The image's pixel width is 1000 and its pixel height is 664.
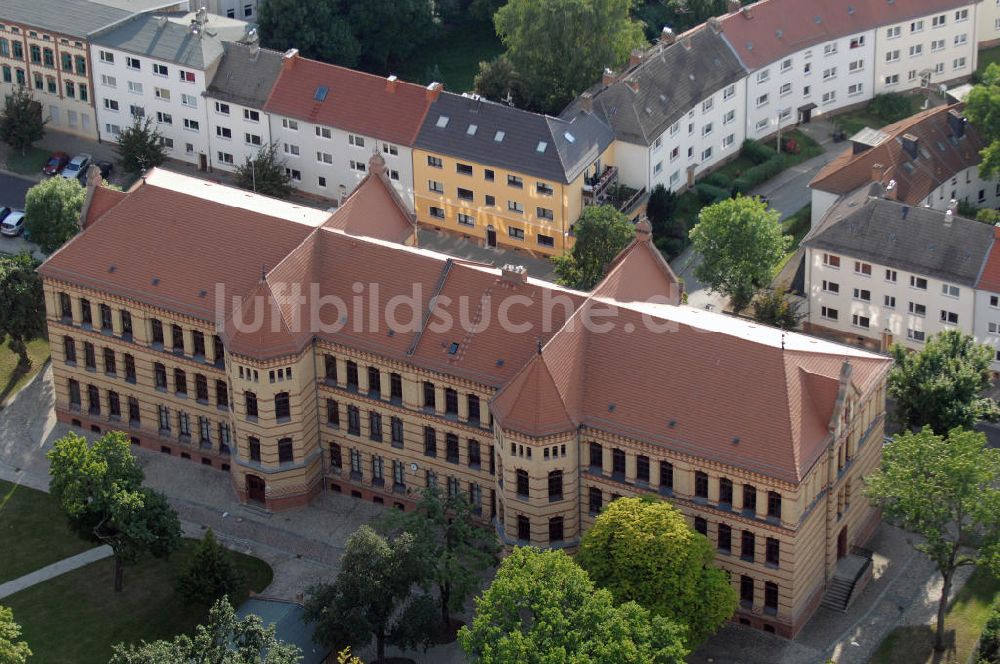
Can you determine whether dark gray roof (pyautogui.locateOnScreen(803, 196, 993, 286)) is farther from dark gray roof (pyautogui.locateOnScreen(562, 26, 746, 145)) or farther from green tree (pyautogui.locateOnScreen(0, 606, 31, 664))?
green tree (pyautogui.locateOnScreen(0, 606, 31, 664))

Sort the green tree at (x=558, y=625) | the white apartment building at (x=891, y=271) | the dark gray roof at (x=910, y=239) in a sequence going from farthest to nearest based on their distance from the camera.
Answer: the white apartment building at (x=891, y=271), the dark gray roof at (x=910, y=239), the green tree at (x=558, y=625)

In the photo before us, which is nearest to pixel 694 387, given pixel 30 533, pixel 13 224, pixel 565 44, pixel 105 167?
→ pixel 30 533

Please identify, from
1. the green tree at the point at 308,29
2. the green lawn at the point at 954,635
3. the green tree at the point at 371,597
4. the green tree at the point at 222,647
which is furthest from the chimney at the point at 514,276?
the green tree at the point at 308,29

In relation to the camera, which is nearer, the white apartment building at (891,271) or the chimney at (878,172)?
the white apartment building at (891,271)

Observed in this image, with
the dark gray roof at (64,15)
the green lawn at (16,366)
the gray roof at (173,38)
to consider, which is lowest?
the green lawn at (16,366)

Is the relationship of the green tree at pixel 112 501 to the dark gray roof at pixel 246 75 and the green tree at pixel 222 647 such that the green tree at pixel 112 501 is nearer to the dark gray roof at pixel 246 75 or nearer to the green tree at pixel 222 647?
the green tree at pixel 222 647

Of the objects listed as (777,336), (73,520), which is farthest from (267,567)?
(777,336)

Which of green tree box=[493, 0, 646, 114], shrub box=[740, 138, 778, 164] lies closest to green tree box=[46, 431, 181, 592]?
green tree box=[493, 0, 646, 114]

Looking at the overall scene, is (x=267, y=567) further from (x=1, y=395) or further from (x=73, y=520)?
(x=1, y=395)
